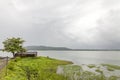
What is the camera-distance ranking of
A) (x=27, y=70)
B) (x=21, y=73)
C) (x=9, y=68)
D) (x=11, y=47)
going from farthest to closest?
(x=11, y=47)
(x=9, y=68)
(x=21, y=73)
(x=27, y=70)

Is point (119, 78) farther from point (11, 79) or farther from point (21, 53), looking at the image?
point (21, 53)

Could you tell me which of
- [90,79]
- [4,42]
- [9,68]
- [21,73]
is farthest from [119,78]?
[4,42]

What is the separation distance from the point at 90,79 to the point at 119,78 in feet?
25.9

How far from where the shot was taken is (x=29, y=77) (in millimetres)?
36656

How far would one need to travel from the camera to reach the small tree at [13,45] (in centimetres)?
8793

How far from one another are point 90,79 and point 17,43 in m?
51.9

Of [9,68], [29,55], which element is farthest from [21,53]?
[9,68]

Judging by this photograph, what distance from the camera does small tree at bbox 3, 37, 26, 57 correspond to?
87925 mm

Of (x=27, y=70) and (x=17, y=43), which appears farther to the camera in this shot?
(x=17, y=43)

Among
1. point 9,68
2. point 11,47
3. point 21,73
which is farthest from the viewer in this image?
point 11,47

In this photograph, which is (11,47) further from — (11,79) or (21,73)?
(11,79)

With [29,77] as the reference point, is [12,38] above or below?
above

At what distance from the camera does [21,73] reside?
4403 cm

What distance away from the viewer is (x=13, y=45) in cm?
8862
